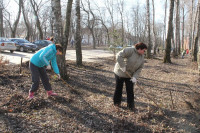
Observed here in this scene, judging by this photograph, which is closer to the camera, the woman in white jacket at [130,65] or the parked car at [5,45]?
the woman in white jacket at [130,65]

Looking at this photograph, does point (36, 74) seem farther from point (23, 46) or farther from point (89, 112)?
point (23, 46)

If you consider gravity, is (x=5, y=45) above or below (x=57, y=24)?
below

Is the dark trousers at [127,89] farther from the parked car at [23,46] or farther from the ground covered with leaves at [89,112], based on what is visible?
the parked car at [23,46]

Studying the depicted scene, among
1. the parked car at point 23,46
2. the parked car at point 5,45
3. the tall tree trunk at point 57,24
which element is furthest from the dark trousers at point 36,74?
the parked car at point 23,46

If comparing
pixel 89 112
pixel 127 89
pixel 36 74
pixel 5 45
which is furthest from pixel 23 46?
pixel 127 89

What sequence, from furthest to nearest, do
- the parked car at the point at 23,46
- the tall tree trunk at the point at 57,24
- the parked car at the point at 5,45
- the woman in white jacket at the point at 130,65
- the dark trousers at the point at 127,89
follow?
the parked car at the point at 23,46
the parked car at the point at 5,45
the tall tree trunk at the point at 57,24
the dark trousers at the point at 127,89
the woman in white jacket at the point at 130,65

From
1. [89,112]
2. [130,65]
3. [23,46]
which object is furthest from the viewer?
[23,46]

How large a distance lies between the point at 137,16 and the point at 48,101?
51525 mm

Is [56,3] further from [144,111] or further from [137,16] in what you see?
[137,16]

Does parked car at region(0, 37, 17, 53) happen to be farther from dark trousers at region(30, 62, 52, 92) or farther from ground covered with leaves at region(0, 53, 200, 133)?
dark trousers at region(30, 62, 52, 92)

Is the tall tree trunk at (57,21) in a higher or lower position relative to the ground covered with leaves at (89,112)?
higher

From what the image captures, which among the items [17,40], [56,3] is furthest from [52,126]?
[17,40]

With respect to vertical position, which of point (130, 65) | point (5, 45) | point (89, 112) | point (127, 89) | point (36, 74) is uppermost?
point (5, 45)

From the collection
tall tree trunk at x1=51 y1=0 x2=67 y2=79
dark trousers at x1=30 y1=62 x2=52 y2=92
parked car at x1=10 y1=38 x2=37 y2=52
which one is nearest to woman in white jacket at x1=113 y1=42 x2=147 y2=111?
dark trousers at x1=30 y1=62 x2=52 y2=92
